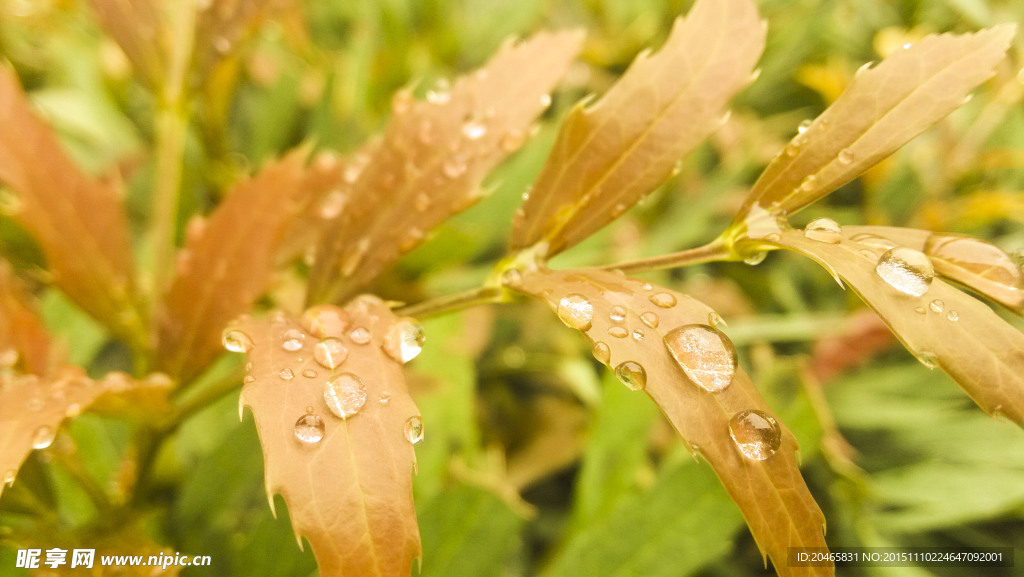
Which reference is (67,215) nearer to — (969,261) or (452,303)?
(452,303)

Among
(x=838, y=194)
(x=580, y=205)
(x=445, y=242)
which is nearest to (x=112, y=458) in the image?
(x=445, y=242)

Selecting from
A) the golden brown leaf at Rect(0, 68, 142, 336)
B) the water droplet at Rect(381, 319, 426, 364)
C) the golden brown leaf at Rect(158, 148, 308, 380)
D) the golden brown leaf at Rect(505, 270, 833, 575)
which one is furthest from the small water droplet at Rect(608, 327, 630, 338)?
the golden brown leaf at Rect(0, 68, 142, 336)

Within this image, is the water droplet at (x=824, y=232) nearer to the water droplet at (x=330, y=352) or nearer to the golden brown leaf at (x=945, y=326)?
the golden brown leaf at (x=945, y=326)

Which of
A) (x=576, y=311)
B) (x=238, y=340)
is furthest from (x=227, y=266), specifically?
(x=576, y=311)

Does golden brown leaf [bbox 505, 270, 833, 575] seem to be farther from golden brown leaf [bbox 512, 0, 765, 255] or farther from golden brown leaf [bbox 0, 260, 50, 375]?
golden brown leaf [bbox 0, 260, 50, 375]

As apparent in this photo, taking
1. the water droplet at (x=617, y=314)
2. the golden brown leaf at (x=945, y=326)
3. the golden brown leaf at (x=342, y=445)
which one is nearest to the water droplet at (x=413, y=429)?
the golden brown leaf at (x=342, y=445)

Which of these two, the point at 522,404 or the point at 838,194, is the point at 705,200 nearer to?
the point at 838,194
